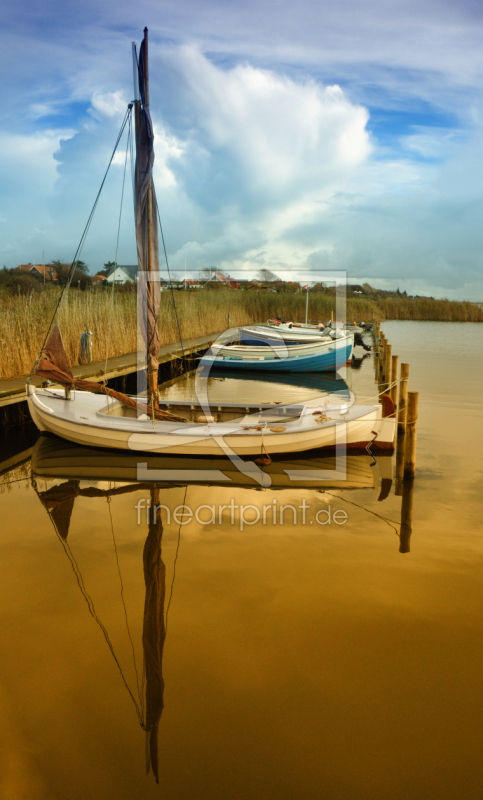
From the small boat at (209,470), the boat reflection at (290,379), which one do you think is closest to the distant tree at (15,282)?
the boat reflection at (290,379)

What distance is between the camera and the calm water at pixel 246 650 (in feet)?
11.5

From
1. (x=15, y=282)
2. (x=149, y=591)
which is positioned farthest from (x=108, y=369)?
(x=15, y=282)

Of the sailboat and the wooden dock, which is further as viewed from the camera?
the wooden dock

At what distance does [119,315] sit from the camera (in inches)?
765

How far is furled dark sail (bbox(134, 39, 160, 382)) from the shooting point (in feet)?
29.5

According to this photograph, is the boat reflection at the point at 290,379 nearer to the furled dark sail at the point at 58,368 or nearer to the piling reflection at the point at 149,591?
the furled dark sail at the point at 58,368

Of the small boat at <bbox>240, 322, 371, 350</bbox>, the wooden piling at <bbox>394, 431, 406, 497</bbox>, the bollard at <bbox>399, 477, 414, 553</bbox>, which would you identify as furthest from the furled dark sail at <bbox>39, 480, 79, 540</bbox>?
the small boat at <bbox>240, 322, 371, 350</bbox>

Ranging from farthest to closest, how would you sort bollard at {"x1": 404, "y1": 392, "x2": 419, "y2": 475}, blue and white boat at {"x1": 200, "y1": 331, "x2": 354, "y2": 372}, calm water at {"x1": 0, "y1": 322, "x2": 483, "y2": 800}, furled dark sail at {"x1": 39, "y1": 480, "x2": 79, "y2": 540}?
blue and white boat at {"x1": 200, "y1": 331, "x2": 354, "y2": 372} < bollard at {"x1": 404, "y1": 392, "x2": 419, "y2": 475} < furled dark sail at {"x1": 39, "y1": 480, "x2": 79, "y2": 540} < calm water at {"x1": 0, "y1": 322, "x2": 483, "y2": 800}

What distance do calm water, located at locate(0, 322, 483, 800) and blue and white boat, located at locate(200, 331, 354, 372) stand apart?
13.9 meters

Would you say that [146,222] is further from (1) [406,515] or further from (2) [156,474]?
(1) [406,515]

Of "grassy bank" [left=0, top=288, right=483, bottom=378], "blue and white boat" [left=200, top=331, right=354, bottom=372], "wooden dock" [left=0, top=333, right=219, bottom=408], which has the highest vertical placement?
"grassy bank" [left=0, top=288, right=483, bottom=378]

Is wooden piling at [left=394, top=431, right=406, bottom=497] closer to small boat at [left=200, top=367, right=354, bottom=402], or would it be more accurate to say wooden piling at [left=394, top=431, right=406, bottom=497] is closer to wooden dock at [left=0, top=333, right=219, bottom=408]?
wooden dock at [left=0, top=333, right=219, bottom=408]

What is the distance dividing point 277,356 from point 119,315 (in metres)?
6.42

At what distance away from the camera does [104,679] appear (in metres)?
4.33
